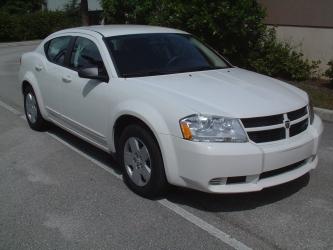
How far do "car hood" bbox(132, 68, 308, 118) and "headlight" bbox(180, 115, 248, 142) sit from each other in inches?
2.6

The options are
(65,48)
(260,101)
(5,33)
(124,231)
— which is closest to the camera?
(124,231)

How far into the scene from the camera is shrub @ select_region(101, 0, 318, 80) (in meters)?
10.4

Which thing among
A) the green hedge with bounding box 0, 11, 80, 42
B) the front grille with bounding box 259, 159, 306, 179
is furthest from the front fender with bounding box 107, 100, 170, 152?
the green hedge with bounding box 0, 11, 80, 42

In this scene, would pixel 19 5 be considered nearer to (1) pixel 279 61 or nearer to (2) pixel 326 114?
(1) pixel 279 61

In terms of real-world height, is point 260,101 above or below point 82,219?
above

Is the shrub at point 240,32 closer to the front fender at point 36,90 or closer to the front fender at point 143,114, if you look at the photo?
the front fender at point 36,90

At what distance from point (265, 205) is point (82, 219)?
165 centimetres

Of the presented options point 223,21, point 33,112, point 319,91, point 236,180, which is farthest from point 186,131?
point 223,21

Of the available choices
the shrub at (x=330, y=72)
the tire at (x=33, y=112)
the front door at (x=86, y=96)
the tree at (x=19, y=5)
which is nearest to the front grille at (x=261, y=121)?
the front door at (x=86, y=96)

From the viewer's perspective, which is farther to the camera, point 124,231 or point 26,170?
point 26,170

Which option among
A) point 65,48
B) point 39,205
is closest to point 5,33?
point 65,48

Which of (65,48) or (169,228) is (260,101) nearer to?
(169,228)

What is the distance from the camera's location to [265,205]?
4520 mm

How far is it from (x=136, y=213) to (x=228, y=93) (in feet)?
4.46
